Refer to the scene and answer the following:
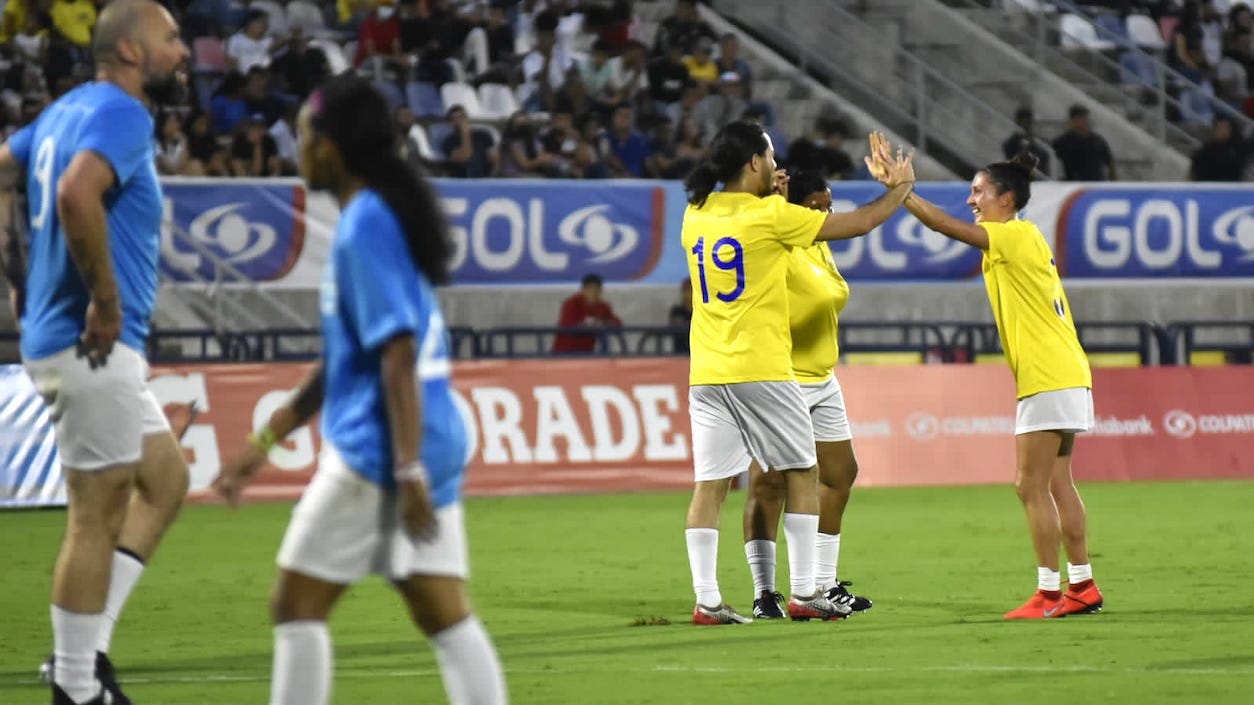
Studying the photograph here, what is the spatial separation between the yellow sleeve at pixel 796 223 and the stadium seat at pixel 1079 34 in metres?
20.6

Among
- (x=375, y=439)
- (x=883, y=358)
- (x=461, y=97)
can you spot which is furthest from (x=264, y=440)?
(x=461, y=97)

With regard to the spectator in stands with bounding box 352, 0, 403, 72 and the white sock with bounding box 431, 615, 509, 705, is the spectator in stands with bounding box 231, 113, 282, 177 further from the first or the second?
the white sock with bounding box 431, 615, 509, 705

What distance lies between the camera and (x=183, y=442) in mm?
19500

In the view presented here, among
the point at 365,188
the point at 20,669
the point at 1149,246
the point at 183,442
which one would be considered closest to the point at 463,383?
the point at 183,442

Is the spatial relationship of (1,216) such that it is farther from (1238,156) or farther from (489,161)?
(1238,156)

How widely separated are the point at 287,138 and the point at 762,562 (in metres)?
13.4

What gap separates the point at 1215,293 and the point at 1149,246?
208 cm

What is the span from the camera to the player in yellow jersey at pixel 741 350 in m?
10.5

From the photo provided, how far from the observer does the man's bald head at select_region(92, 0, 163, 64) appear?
7.58m

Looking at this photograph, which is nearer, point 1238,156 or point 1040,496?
point 1040,496

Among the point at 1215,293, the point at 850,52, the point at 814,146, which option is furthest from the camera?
the point at 850,52

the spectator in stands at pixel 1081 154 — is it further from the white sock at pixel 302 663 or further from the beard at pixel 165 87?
the white sock at pixel 302 663

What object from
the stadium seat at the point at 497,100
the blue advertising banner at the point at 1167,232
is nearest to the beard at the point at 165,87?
the stadium seat at the point at 497,100

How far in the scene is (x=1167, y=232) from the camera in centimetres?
2495
